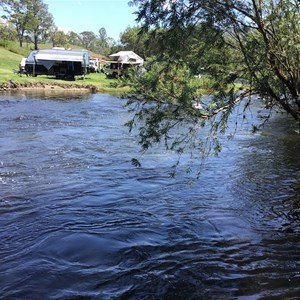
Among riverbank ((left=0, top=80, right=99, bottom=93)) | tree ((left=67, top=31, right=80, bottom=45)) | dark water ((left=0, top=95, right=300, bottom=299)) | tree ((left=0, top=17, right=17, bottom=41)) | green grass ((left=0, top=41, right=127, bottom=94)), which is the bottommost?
dark water ((left=0, top=95, right=300, bottom=299))

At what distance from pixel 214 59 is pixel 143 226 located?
11.1 feet

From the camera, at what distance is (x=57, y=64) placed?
52031 millimetres

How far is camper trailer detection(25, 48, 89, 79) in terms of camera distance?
50.8 m

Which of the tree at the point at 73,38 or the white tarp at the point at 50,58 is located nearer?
the white tarp at the point at 50,58

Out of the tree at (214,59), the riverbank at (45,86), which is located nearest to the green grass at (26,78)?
the riverbank at (45,86)

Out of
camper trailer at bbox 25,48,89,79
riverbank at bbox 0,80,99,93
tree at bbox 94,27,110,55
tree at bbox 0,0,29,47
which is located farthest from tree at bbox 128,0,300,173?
tree at bbox 94,27,110,55

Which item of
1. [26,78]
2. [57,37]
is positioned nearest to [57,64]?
[26,78]

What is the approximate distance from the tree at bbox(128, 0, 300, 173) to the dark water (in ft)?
6.29

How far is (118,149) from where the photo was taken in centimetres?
1564

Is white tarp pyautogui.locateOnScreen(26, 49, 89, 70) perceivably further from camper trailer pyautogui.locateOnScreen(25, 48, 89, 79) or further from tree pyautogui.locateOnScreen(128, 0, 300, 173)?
tree pyautogui.locateOnScreen(128, 0, 300, 173)

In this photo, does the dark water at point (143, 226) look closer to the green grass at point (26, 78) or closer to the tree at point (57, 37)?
the green grass at point (26, 78)

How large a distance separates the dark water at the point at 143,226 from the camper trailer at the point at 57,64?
37.3m

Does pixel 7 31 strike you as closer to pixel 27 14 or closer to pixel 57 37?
pixel 27 14

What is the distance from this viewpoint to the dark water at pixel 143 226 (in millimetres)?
5836
